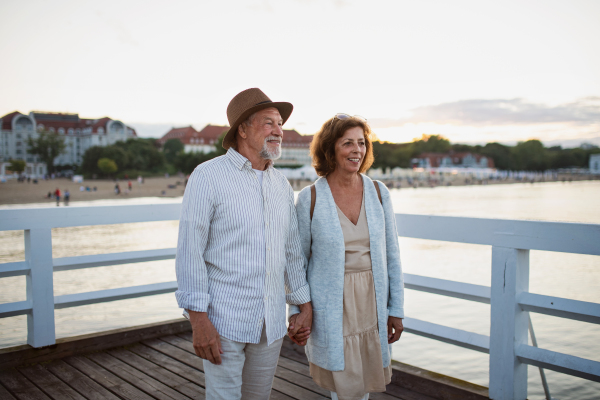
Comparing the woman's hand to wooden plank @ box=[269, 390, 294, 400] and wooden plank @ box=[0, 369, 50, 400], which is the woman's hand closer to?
wooden plank @ box=[269, 390, 294, 400]

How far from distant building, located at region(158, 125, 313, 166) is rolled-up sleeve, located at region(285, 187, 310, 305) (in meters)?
94.5

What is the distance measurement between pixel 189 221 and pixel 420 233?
151 cm

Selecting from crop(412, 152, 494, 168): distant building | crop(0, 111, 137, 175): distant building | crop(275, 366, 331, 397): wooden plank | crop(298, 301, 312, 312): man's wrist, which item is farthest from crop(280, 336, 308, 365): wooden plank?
crop(412, 152, 494, 168): distant building

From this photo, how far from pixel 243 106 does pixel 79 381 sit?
2.01 m

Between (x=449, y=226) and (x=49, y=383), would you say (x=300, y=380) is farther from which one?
(x=49, y=383)

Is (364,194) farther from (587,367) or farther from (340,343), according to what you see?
(587,367)

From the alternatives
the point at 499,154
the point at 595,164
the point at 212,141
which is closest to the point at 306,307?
Answer: the point at 212,141

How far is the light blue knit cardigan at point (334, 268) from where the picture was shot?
5.94 ft

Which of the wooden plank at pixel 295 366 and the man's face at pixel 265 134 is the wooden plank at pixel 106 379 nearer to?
the wooden plank at pixel 295 366

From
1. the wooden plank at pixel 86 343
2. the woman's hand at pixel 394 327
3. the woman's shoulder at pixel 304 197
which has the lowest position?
the wooden plank at pixel 86 343

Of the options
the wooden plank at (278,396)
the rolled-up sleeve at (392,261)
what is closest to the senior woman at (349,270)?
the rolled-up sleeve at (392,261)

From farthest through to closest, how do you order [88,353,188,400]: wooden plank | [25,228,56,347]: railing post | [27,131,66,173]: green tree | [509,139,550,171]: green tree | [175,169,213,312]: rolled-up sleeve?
[509,139,550,171]: green tree → [27,131,66,173]: green tree → [25,228,56,347]: railing post → [88,353,188,400]: wooden plank → [175,169,213,312]: rolled-up sleeve

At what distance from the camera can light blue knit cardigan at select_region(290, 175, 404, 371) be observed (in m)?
1.81

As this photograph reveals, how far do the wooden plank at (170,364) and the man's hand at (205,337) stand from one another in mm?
1198
